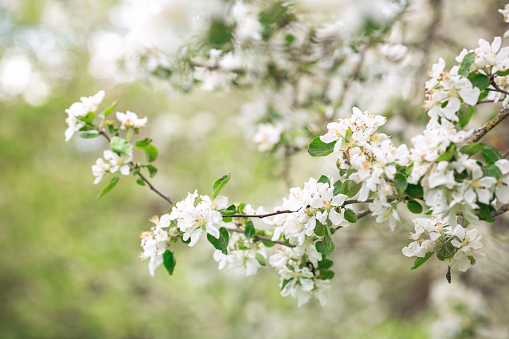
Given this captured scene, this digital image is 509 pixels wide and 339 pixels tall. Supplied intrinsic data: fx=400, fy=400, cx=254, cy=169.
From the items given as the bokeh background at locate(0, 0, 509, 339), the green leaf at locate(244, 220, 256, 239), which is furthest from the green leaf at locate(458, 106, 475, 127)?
the bokeh background at locate(0, 0, 509, 339)

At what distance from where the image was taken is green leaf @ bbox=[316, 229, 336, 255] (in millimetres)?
912

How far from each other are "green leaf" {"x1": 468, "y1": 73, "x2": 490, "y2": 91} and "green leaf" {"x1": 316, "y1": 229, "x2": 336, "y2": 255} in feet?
1.46

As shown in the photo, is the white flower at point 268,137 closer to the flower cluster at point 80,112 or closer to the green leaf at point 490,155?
the flower cluster at point 80,112

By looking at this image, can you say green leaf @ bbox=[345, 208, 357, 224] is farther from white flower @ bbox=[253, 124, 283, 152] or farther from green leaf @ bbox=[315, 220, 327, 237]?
white flower @ bbox=[253, 124, 283, 152]

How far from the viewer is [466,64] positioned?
84cm

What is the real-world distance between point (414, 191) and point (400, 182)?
0.16 feet

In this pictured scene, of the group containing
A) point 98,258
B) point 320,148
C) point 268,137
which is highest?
point 320,148

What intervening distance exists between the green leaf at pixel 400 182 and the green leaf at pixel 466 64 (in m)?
0.26

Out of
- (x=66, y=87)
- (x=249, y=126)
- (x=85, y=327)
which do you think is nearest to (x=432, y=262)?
(x=249, y=126)

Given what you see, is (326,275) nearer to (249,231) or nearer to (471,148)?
(249,231)

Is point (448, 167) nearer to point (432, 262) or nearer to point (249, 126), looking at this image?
point (249, 126)

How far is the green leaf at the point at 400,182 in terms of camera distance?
0.78 metres

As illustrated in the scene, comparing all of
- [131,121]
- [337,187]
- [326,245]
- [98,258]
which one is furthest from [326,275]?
[98,258]

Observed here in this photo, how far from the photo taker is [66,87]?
4312 millimetres
